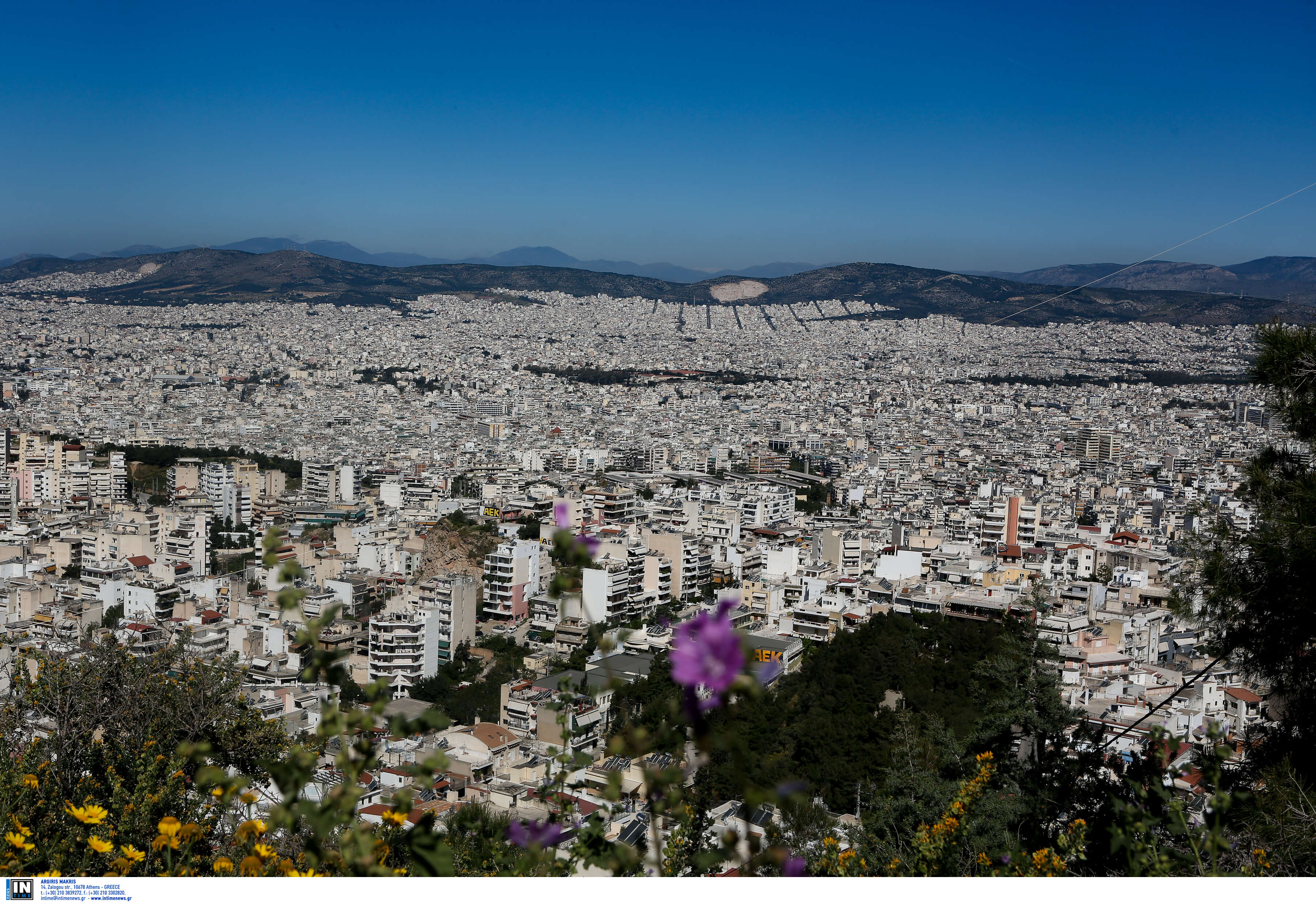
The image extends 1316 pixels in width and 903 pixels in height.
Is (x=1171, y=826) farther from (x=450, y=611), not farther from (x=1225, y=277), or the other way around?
(x=1225, y=277)

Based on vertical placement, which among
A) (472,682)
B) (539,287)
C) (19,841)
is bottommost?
(472,682)

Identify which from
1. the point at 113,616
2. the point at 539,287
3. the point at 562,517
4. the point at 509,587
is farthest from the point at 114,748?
the point at 539,287

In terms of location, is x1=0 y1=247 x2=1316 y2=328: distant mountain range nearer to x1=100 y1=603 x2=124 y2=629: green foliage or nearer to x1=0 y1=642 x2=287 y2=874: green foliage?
x1=100 y1=603 x2=124 y2=629: green foliage

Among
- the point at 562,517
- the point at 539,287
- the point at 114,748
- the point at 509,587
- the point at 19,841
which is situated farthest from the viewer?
the point at 539,287

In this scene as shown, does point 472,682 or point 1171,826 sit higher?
point 1171,826

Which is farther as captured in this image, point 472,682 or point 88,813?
point 472,682

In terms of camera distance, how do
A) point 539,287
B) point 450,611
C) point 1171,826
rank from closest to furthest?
point 1171,826 → point 450,611 → point 539,287
